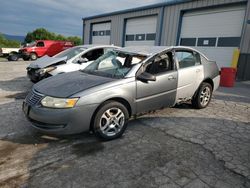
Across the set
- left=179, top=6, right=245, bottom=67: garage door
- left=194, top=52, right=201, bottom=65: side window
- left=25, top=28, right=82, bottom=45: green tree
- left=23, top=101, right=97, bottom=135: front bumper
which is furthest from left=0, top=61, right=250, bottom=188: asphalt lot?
left=25, top=28, right=82, bottom=45: green tree

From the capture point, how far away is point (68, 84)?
3691 mm

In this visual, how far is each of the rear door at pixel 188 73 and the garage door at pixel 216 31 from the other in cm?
807

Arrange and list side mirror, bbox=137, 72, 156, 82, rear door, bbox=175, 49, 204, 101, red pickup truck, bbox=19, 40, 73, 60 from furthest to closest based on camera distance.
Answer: red pickup truck, bbox=19, 40, 73, 60 → rear door, bbox=175, 49, 204, 101 → side mirror, bbox=137, 72, 156, 82

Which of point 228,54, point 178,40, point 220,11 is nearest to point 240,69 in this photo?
point 228,54

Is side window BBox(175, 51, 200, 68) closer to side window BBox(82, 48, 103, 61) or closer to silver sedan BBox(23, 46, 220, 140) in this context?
silver sedan BBox(23, 46, 220, 140)

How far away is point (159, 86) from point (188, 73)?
101 cm

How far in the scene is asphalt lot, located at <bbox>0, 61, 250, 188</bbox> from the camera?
8.75 feet

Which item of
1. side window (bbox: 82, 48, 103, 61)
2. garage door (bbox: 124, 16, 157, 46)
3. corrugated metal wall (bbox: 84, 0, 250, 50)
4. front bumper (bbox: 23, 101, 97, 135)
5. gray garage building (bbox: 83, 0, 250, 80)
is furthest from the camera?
garage door (bbox: 124, 16, 157, 46)

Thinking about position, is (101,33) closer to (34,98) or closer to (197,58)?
(197,58)

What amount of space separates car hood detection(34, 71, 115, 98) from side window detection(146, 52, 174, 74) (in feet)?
3.01

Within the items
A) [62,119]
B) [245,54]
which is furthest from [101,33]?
[62,119]

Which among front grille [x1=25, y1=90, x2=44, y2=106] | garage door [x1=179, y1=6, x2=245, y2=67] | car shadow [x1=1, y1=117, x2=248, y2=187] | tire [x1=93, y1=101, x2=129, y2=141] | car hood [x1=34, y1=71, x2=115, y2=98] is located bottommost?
car shadow [x1=1, y1=117, x2=248, y2=187]

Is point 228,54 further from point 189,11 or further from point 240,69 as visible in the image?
point 189,11

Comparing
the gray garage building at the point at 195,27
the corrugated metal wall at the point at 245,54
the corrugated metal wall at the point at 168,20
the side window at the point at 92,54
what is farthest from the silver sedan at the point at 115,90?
the corrugated metal wall at the point at 168,20
